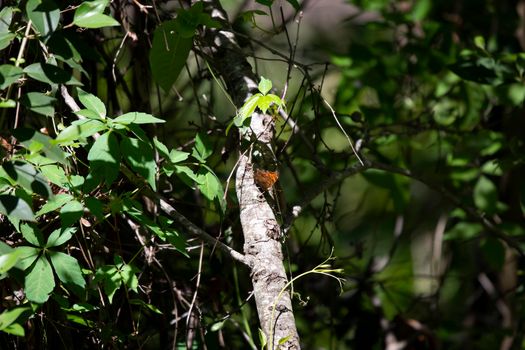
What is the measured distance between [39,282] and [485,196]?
1.71 meters

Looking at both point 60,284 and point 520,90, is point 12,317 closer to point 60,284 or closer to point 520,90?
point 60,284

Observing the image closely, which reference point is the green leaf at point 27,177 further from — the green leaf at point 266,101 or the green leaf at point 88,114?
the green leaf at point 266,101

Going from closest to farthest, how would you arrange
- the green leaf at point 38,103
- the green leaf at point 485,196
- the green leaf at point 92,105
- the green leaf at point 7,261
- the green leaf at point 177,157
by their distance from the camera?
the green leaf at point 7,261 < the green leaf at point 38,103 < the green leaf at point 92,105 < the green leaf at point 177,157 < the green leaf at point 485,196

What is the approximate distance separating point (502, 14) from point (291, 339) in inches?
86.2

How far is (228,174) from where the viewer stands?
2389 mm

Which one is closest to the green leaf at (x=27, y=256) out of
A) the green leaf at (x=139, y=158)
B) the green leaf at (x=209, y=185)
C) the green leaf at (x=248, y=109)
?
the green leaf at (x=139, y=158)

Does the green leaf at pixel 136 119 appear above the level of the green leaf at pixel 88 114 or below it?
below

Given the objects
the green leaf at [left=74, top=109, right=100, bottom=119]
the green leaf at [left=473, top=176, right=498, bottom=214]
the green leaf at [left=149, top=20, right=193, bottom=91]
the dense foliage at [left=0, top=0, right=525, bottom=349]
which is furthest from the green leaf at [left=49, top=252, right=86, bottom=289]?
the green leaf at [left=473, top=176, right=498, bottom=214]

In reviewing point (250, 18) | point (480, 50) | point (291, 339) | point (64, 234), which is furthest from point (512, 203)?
point (64, 234)

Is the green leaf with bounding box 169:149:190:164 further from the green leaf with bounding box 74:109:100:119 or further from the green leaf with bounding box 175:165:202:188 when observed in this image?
the green leaf with bounding box 74:109:100:119

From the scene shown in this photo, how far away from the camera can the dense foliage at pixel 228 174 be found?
4.38ft

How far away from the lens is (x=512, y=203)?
311 cm

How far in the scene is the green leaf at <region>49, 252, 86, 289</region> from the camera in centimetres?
132

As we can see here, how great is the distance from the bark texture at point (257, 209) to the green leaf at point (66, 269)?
1.14 ft
